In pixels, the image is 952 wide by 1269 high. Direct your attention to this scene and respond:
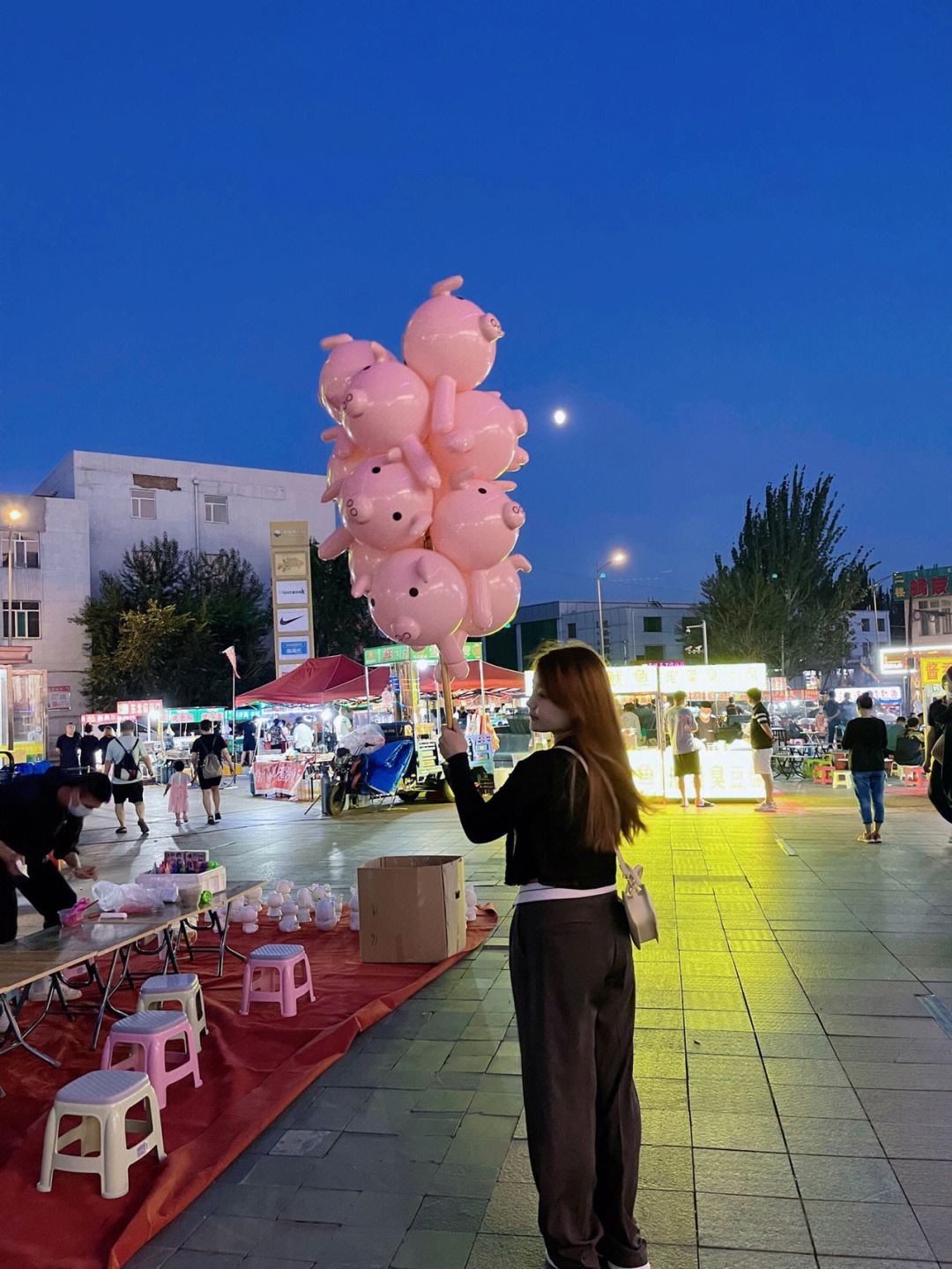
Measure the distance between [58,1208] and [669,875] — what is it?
21.4 feet

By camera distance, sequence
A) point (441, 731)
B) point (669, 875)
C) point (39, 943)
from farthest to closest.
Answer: point (669, 875)
point (39, 943)
point (441, 731)

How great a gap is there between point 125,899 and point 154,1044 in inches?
50.2

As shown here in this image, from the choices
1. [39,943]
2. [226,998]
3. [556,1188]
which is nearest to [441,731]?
[556,1188]

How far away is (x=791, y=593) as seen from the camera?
39.9 m

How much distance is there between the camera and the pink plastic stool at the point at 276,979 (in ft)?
17.0

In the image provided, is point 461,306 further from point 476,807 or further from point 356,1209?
point 356,1209

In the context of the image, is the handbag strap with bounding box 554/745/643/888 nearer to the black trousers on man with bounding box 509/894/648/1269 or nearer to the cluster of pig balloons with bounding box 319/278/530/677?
the black trousers on man with bounding box 509/894/648/1269

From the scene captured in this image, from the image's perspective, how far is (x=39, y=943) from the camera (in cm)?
438

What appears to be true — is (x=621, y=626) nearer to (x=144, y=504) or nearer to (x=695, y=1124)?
Answer: (x=144, y=504)

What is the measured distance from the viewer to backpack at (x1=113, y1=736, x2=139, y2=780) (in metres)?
13.4

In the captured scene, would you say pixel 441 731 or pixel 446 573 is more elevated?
pixel 446 573

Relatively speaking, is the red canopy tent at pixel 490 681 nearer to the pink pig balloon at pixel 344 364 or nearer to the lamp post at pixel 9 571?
the pink pig balloon at pixel 344 364

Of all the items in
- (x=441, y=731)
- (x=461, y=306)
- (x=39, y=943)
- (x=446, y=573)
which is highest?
(x=461, y=306)

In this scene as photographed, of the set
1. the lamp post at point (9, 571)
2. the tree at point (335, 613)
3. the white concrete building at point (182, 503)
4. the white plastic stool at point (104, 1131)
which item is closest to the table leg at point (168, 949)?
the white plastic stool at point (104, 1131)
